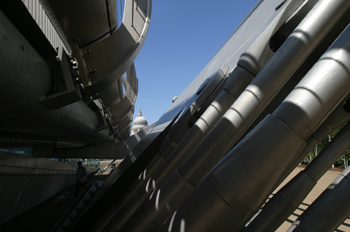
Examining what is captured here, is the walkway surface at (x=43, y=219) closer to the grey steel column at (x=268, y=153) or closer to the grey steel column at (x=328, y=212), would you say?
the grey steel column at (x=328, y=212)

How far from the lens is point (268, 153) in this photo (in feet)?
7.12

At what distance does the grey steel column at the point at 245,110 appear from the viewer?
8.70 feet

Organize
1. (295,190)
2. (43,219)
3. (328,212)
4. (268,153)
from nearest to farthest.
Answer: (268,153) < (328,212) < (295,190) < (43,219)

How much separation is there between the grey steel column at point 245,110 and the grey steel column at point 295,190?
79 centimetres

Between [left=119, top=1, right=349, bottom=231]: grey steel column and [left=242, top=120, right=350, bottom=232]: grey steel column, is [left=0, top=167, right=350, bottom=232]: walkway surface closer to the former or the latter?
[left=242, top=120, right=350, bottom=232]: grey steel column

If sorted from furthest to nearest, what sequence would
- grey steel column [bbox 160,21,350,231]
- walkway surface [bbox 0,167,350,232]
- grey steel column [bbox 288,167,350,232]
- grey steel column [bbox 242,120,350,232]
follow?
walkway surface [bbox 0,167,350,232]
grey steel column [bbox 242,120,350,232]
grey steel column [bbox 288,167,350,232]
grey steel column [bbox 160,21,350,231]

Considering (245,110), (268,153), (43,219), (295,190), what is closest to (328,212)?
(295,190)

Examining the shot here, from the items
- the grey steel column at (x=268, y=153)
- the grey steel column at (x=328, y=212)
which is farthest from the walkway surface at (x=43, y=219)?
the grey steel column at (x=268, y=153)

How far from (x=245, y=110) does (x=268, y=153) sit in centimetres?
78

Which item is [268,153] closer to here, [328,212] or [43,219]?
[328,212]

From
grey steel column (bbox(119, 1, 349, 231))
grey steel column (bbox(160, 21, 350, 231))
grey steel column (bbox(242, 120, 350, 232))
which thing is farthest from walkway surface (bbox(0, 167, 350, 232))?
grey steel column (bbox(160, 21, 350, 231))

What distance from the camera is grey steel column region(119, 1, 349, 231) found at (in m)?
2.65

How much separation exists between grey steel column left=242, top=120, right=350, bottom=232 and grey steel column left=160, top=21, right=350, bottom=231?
91cm

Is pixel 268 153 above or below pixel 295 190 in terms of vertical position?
above
